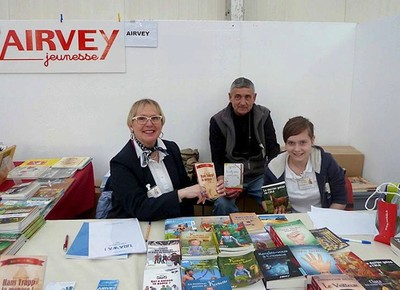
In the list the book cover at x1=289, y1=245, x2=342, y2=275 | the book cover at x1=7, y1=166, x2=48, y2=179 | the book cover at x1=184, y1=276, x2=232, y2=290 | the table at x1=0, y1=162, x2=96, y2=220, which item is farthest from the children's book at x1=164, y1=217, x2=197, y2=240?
the book cover at x1=7, y1=166, x2=48, y2=179

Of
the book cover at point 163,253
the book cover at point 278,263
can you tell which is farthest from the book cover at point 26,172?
the book cover at point 278,263

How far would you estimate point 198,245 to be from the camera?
134cm

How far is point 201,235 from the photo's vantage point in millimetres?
1418

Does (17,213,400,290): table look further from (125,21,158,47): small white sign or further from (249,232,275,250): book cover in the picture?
(125,21,158,47): small white sign

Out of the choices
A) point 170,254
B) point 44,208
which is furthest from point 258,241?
point 44,208

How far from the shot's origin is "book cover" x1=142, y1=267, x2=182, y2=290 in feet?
3.62

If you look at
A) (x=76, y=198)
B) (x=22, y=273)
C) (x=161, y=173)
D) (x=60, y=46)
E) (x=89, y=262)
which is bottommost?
(x=76, y=198)

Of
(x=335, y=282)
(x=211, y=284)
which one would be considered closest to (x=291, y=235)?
(x=335, y=282)

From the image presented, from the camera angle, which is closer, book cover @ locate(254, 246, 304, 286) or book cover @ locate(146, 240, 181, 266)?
book cover @ locate(254, 246, 304, 286)

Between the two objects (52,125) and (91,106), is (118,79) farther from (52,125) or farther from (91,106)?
(52,125)

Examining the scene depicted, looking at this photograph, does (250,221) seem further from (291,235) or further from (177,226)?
(177,226)

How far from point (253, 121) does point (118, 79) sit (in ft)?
4.64

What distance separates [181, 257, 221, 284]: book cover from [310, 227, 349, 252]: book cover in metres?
0.48

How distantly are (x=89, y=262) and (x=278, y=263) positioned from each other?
737mm
